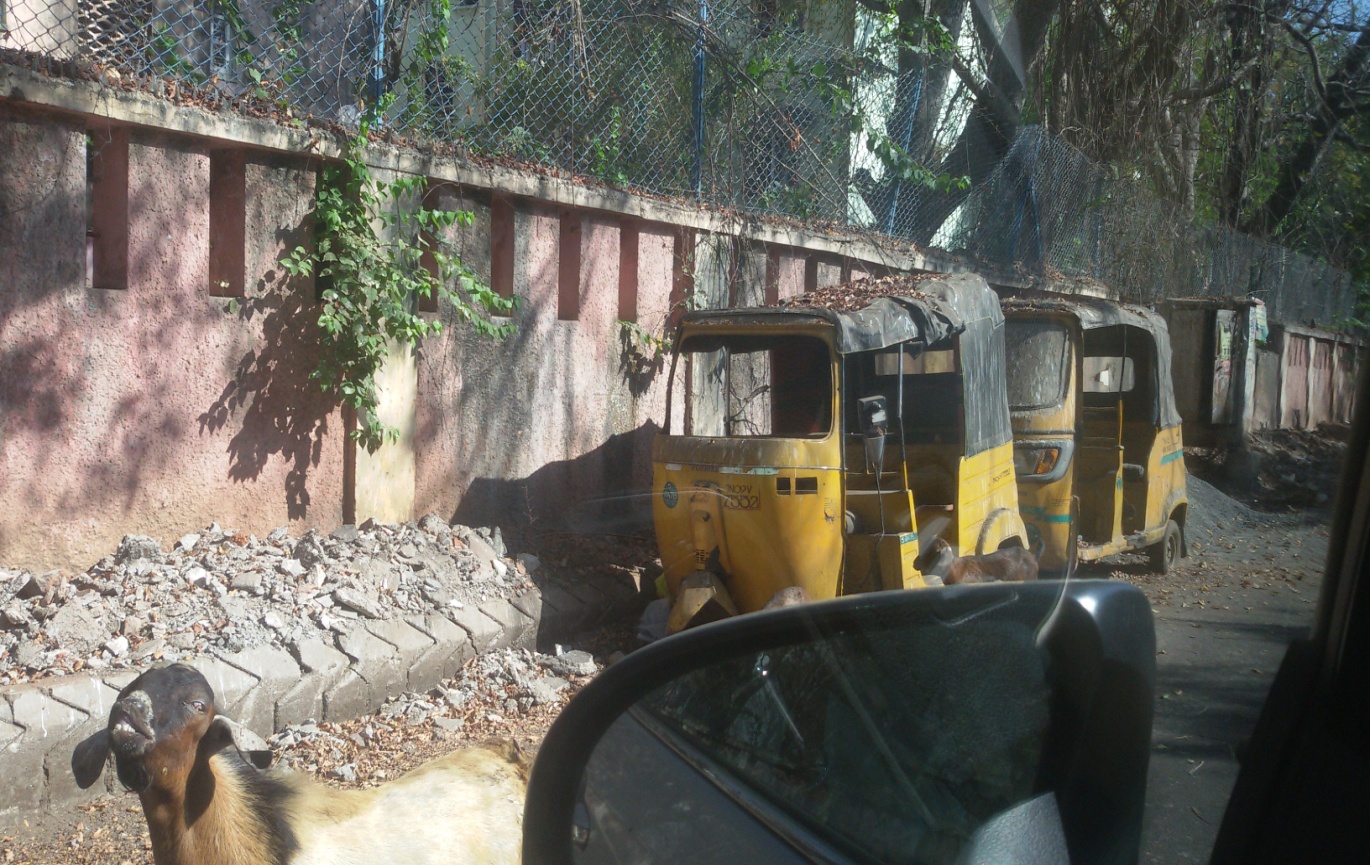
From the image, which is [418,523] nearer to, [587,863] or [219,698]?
[219,698]

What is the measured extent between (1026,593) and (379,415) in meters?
5.07

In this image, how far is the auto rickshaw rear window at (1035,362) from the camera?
7352 millimetres

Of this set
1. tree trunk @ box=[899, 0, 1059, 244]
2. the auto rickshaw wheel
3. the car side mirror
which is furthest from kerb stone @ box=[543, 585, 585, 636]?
tree trunk @ box=[899, 0, 1059, 244]

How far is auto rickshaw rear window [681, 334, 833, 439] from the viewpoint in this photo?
6.00 meters

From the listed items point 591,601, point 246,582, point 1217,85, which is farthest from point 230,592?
point 1217,85

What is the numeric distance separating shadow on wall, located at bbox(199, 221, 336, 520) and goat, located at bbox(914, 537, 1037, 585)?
336cm

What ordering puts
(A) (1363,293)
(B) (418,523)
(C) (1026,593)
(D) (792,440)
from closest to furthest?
(A) (1363,293) < (C) (1026,593) < (D) (792,440) < (B) (418,523)

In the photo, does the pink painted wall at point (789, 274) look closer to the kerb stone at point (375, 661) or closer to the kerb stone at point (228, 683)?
the kerb stone at point (375, 661)

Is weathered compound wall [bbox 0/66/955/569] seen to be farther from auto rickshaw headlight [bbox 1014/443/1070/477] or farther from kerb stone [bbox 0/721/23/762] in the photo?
auto rickshaw headlight [bbox 1014/443/1070/477]

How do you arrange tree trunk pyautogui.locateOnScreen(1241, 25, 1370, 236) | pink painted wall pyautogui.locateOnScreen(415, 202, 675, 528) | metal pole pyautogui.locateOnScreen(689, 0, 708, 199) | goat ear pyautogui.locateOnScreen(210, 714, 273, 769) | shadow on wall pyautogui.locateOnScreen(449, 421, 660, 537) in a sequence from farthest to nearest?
1. metal pole pyautogui.locateOnScreen(689, 0, 708, 199)
2. shadow on wall pyautogui.locateOnScreen(449, 421, 660, 537)
3. pink painted wall pyautogui.locateOnScreen(415, 202, 675, 528)
4. goat ear pyautogui.locateOnScreen(210, 714, 273, 769)
5. tree trunk pyautogui.locateOnScreen(1241, 25, 1370, 236)

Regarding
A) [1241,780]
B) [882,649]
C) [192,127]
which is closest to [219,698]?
[192,127]

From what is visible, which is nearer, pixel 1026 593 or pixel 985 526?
pixel 1026 593

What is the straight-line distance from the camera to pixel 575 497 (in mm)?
7359

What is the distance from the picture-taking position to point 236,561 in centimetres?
516
